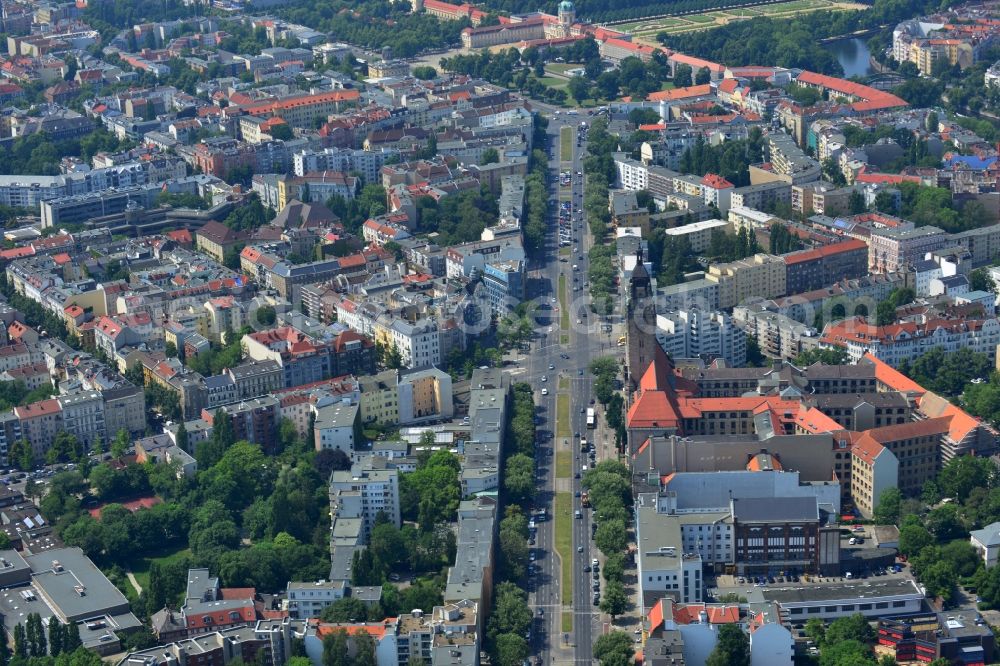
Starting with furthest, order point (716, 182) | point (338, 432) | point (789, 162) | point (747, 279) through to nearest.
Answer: point (789, 162) → point (716, 182) → point (747, 279) → point (338, 432)

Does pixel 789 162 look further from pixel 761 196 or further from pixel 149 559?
pixel 149 559

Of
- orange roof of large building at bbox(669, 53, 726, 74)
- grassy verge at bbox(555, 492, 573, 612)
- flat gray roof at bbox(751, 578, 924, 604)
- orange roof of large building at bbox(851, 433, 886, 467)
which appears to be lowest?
orange roof of large building at bbox(669, 53, 726, 74)

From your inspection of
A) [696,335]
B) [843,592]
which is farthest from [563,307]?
[843,592]

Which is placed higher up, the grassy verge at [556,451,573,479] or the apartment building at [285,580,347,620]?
the apartment building at [285,580,347,620]

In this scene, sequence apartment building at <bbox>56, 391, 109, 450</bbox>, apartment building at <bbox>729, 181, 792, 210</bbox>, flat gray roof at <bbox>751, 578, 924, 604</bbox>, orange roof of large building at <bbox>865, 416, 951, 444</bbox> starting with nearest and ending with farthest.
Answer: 1. flat gray roof at <bbox>751, 578, 924, 604</bbox>
2. orange roof of large building at <bbox>865, 416, 951, 444</bbox>
3. apartment building at <bbox>56, 391, 109, 450</bbox>
4. apartment building at <bbox>729, 181, 792, 210</bbox>

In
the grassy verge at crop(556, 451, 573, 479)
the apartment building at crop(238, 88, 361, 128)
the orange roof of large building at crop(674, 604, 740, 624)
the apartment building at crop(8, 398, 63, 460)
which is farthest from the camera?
the apartment building at crop(238, 88, 361, 128)

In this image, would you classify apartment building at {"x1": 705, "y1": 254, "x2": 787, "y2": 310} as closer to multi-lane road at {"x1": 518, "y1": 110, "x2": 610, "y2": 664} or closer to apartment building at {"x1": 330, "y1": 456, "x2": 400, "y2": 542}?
multi-lane road at {"x1": 518, "y1": 110, "x2": 610, "y2": 664}

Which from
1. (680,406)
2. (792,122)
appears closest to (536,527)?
(680,406)

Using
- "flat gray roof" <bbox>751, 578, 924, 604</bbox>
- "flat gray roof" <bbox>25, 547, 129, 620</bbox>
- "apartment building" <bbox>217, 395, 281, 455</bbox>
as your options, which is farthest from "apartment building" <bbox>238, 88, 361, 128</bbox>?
"flat gray roof" <bbox>751, 578, 924, 604</bbox>
